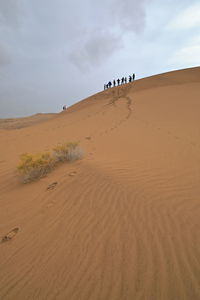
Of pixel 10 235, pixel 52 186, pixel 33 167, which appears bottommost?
pixel 10 235

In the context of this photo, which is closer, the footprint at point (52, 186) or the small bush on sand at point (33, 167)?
the footprint at point (52, 186)

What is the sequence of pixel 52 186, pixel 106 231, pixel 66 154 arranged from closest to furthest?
1. pixel 106 231
2. pixel 52 186
3. pixel 66 154

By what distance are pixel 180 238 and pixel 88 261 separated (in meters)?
1.17

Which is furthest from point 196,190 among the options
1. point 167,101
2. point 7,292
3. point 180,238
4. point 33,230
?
point 167,101

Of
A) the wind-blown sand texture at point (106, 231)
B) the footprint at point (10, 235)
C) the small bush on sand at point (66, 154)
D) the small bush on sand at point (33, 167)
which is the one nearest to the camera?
the wind-blown sand texture at point (106, 231)

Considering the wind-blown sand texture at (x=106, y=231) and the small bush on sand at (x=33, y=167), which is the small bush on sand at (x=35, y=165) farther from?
the wind-blown sand texture at (x=106, y=231)

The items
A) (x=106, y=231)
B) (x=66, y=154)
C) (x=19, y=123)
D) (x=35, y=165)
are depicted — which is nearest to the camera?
(x=106, y=231)

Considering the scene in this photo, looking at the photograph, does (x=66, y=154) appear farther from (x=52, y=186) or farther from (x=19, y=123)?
(x=19, y=123)

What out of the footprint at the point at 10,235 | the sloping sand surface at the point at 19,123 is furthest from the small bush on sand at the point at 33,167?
the sloping sand surface at the point at 19,123

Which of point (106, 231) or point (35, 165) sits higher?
point (35, 165)

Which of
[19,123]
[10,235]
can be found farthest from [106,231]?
[19,123]

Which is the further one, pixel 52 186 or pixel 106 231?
pixel 52 186

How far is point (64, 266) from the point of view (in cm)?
187

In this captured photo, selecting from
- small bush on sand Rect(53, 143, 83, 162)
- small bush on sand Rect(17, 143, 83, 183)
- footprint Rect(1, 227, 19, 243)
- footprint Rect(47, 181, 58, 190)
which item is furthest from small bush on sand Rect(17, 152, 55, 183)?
footprint Rect(1, 227, 19, 243)
